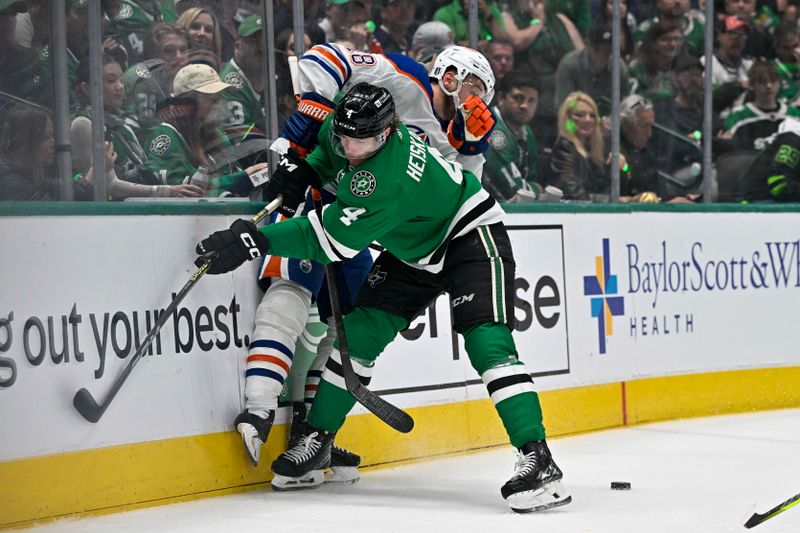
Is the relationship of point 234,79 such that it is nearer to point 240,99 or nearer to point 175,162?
point 240,99

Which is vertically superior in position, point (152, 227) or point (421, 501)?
point (152, 227)

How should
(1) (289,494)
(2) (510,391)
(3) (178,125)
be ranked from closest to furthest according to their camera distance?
(2) (510,391), (1) (289,494), (3) (178,125)

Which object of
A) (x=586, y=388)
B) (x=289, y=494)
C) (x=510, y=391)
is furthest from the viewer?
(x=586, y=388)

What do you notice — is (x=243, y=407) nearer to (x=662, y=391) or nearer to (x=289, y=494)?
(x=289, y=494)

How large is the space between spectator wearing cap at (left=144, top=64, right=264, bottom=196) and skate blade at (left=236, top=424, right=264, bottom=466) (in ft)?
2.72

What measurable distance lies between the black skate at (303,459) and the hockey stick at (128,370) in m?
0.56

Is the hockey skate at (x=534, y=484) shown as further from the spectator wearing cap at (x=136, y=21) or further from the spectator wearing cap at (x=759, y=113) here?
the spectator wearing cap at (x=759, y=113)

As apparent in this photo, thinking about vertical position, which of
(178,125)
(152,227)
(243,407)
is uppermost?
(178,125)

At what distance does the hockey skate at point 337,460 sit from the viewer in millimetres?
3889

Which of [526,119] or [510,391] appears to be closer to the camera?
[510,391]

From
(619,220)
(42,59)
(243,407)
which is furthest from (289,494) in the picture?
(619,220)

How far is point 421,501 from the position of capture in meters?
3.55

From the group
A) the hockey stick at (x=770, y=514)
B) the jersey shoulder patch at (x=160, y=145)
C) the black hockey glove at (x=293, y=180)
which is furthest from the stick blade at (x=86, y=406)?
the hockey stick at (x=770, y=514)

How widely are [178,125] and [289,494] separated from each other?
1.27 m
